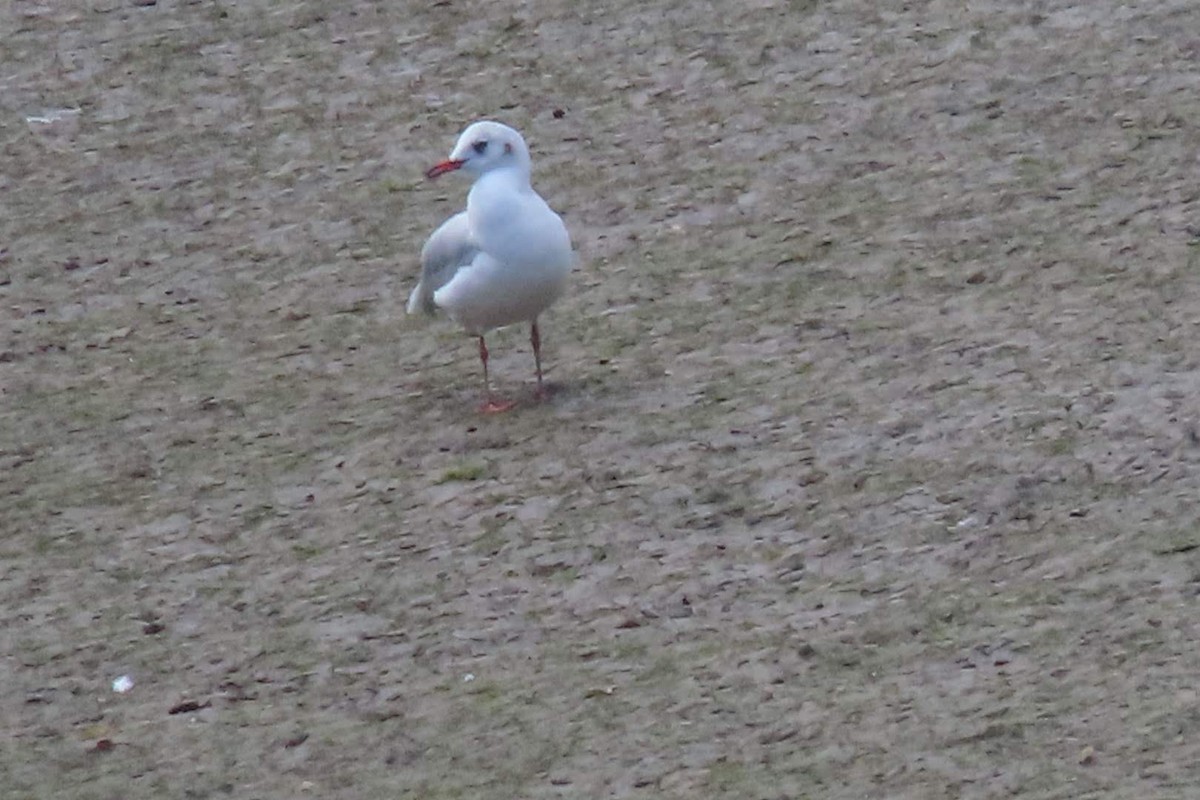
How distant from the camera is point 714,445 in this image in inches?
231

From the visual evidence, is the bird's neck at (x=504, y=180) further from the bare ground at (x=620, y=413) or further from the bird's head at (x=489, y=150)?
the bare ground at (x=620, y=413)

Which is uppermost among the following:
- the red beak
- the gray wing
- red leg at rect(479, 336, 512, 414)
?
the red beak

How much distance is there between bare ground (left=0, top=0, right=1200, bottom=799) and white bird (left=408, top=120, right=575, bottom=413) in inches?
12.8

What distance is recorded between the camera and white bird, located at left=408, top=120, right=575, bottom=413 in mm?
6137

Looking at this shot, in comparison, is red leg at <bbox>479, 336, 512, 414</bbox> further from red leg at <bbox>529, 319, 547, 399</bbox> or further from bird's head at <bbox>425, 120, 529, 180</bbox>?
bird's head at <bbox>425, 120, 529, 180</bbox>

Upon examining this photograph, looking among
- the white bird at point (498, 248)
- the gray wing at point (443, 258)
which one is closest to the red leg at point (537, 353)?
the white bird at point (498, 248)

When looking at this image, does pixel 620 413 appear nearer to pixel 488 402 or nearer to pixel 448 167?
pixel 488 402

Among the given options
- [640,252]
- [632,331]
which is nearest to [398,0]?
[640,252]

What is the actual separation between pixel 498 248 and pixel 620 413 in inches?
23.2

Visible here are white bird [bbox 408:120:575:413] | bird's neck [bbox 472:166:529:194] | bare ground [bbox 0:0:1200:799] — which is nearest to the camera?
bare ground [bbox 0:0:1200:799]

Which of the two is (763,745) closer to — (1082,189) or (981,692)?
(981,692)

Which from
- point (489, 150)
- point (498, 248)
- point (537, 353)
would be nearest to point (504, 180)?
point (489, 150)

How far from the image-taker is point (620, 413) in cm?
617

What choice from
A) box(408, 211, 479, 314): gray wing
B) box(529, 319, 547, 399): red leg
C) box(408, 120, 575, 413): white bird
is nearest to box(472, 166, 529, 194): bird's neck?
box(408, 120, 575, 413): white bird
